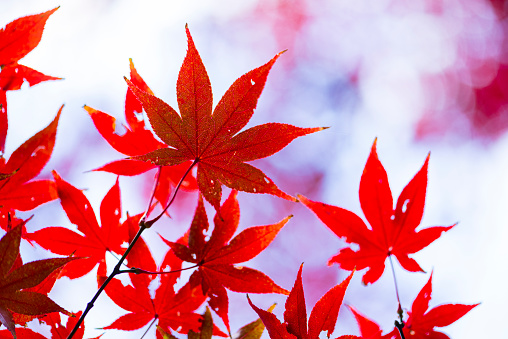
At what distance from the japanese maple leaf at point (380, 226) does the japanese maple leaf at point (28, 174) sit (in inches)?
21.6

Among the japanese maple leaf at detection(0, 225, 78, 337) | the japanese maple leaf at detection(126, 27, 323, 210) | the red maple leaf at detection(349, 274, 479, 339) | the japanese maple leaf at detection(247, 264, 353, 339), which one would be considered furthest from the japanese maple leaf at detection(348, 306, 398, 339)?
the japanese maple leaf at detection(0, 225, 78, 337)

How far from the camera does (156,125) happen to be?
29.6 inches

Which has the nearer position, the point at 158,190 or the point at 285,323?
the point at 285,323

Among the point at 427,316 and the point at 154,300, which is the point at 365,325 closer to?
the point at 427,316

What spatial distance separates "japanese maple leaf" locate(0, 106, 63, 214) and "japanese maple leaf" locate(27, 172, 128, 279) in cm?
4

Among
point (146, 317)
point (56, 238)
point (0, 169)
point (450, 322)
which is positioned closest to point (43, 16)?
point (0, 169)

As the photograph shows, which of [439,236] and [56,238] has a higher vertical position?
[439,236]

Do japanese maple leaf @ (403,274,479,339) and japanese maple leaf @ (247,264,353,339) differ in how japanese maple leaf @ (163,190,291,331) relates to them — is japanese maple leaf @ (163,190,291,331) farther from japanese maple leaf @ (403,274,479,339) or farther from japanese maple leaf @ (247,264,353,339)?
japanese maple leaf @ (403,274,479,339)

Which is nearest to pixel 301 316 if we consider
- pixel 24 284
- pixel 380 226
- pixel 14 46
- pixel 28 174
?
pixel 380 226

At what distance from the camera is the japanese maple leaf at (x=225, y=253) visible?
85 cm

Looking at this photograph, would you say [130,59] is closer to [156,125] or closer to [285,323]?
[156,125]

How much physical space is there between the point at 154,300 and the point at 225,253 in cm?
22

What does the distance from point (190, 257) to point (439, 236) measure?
1.76 ft

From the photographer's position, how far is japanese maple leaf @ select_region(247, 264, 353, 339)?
2.37 ft
